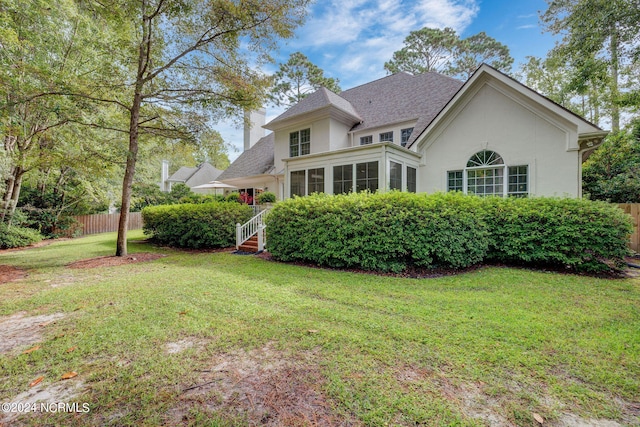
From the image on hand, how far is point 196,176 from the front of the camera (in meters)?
33.5

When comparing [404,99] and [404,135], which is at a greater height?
[404,99]

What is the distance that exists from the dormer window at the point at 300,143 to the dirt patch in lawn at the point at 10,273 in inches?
429

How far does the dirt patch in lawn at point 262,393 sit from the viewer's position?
192 cm

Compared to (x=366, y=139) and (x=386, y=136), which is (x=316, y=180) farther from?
(x=386, y=136)

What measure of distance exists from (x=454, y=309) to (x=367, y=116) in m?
12.1

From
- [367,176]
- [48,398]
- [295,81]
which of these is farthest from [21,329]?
[295,81]

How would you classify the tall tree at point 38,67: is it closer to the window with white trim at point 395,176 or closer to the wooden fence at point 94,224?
the wooden fence at point 94,224

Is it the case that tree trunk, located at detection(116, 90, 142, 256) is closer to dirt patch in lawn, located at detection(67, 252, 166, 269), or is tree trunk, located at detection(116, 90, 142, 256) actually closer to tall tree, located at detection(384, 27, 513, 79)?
dirt patch in lawn, located at detection(67, 252, 166, 269)

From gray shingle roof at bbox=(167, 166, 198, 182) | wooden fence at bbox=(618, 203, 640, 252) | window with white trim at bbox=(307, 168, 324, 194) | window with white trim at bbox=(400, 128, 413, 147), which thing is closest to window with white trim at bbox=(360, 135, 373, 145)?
window with white trim at bbox=(400, 128, 413, 147)

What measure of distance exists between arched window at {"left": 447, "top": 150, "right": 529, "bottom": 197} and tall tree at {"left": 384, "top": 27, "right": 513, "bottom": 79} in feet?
65.1

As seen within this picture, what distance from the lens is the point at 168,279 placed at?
6.00 m

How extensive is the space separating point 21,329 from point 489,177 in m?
12.0

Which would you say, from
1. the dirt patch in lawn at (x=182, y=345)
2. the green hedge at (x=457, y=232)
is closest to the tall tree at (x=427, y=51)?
the green hedge at (x=457, y=232)

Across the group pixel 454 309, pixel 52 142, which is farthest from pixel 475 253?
pixel 52 142
